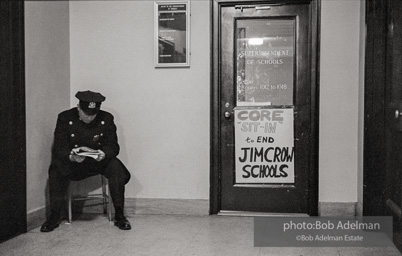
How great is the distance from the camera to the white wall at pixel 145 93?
4258 mm

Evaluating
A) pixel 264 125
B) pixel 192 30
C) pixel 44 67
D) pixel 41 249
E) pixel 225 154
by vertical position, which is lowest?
pixel 41 249

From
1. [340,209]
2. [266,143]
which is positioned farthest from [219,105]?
[340,209]

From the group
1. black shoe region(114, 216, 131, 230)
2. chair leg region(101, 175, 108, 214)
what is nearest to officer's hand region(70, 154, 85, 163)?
chair leg region(101, 175, 108, 214)

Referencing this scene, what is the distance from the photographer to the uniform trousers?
3.76 m

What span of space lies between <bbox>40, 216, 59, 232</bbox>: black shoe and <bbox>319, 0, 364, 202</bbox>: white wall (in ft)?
7.40

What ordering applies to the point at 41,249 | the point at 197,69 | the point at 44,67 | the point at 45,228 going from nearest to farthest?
the point at 41,249, the point at 45,228, the point at 44,67, the point at 197,69

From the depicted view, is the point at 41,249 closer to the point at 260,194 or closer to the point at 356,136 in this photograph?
the point at 260,194

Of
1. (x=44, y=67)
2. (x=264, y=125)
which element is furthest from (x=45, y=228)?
(x=264, y=125)

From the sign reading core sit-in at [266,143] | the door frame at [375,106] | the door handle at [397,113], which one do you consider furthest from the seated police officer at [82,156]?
the door handle at [397,113]

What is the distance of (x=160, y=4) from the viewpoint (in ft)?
13.9

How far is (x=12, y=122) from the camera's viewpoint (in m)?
3.51

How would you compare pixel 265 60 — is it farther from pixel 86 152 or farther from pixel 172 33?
pixel 86 152

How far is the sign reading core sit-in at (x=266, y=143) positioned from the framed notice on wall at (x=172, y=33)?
737 mm

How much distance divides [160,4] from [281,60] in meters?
1.21
